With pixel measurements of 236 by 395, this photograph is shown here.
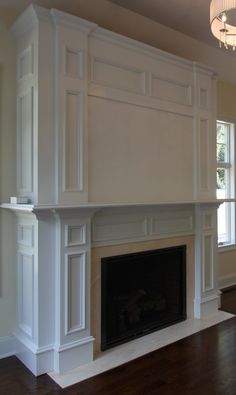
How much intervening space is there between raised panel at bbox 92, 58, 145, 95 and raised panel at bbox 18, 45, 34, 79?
1.64 feet

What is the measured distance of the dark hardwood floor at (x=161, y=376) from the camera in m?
2.23

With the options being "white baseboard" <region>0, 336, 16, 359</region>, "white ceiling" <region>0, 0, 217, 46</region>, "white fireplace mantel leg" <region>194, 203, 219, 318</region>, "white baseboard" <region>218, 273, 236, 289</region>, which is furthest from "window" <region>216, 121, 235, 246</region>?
"white baseboard" <region>0, 336, 16, 359</region>

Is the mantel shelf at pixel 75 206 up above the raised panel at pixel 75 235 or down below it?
above

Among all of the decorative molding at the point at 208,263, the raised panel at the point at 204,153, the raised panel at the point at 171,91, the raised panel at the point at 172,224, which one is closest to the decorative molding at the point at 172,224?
the raised panel at the point at 172,224

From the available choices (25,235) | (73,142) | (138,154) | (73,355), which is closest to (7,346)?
(73,355)

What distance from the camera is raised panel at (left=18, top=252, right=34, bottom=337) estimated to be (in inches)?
98.5

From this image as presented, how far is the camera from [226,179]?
4.75m

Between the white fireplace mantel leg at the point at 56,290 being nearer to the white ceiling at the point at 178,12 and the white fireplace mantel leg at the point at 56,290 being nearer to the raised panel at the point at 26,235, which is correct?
the raised panel at the point at 26,235

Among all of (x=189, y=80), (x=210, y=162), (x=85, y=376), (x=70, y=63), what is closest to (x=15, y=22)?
(x=70, y=63)

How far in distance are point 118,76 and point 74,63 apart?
1.52 ft

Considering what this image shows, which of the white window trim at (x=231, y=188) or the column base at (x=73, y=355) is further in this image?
the white window trim at (x=231, y=188)

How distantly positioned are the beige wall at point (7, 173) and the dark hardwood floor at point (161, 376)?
17.6 inches

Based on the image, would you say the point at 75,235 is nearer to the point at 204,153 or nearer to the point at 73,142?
the point at 73,142

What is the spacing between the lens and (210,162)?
361 cm
